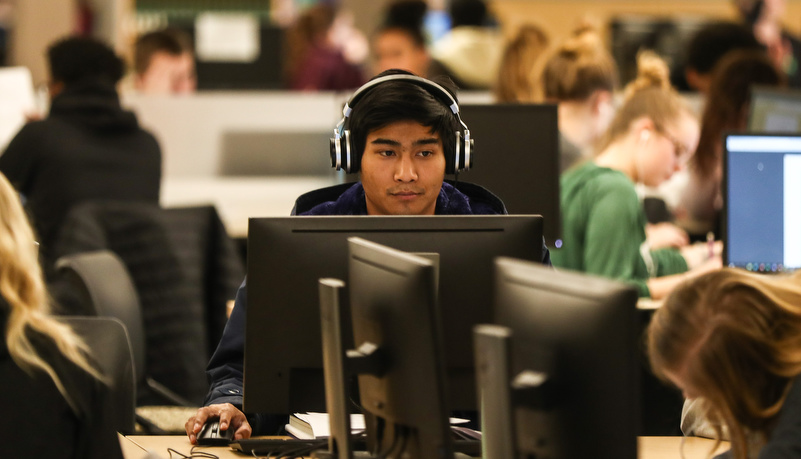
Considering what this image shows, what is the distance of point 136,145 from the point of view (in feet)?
13.1

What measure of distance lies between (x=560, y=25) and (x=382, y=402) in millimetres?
6709

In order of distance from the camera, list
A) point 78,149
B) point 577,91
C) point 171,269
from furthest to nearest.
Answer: point 78,149 → point 577,91 → point 171,269

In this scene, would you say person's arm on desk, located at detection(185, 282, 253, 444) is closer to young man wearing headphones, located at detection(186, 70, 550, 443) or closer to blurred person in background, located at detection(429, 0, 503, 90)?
young man wearing headphones, located at detection(186, 70, 550, 443)

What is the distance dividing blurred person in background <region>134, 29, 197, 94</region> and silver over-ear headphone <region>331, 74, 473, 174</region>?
135 inches

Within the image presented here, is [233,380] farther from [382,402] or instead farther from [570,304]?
[570,304]

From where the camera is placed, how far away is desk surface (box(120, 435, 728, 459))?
70.7 inches

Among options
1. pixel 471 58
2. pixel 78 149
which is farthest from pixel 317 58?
pixel 78 149

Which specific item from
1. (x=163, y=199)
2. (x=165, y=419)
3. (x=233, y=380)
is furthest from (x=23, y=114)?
(x=233, y=380)

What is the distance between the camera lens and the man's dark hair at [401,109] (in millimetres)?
1915

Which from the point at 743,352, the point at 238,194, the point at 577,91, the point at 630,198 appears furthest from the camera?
the point at 238,194

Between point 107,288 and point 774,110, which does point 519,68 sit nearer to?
point 774,110

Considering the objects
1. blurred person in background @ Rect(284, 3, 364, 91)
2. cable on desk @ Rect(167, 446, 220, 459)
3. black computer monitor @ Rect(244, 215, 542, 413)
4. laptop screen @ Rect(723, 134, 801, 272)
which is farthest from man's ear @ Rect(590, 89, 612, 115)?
blurred person in background @ Rect(284, 3, 364, 91)

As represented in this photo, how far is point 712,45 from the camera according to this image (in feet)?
14.1

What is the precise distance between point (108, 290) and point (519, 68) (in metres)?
2.17
